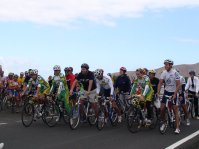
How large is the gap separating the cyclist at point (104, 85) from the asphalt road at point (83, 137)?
1.10 m

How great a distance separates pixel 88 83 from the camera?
1366 centimetres

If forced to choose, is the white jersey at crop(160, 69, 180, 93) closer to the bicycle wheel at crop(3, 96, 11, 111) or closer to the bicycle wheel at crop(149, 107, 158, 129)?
the bicycle wheel at crop(149, 107, 158, 129)

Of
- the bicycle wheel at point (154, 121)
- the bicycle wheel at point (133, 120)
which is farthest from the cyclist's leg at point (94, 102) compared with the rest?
the bicycle wheel at point (154, 121)

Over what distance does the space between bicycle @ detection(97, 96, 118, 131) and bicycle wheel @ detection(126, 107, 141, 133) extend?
1153 millimetres

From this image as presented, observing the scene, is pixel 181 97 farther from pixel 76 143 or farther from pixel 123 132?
pixel 76 143

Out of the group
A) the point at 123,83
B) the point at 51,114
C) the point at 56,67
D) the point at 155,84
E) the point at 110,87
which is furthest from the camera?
the point at 123,83

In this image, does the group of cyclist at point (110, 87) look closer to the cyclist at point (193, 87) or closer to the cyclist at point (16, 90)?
the cyclist at point (193, 87)

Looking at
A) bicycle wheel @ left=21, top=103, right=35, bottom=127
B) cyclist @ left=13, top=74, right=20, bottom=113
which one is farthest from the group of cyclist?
cyclist @ left=13, top=74, right=20, bottom=113

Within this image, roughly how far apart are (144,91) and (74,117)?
7.92 feet

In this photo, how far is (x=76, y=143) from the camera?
10.1 m

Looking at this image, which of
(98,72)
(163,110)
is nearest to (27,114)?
(98,72)

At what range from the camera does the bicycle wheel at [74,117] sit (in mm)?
13040

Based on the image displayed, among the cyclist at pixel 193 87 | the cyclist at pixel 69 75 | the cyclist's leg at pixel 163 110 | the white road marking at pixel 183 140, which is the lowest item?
the white road marking at pixel 183 140

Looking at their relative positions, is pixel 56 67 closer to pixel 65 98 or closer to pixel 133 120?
pixel 65 98
